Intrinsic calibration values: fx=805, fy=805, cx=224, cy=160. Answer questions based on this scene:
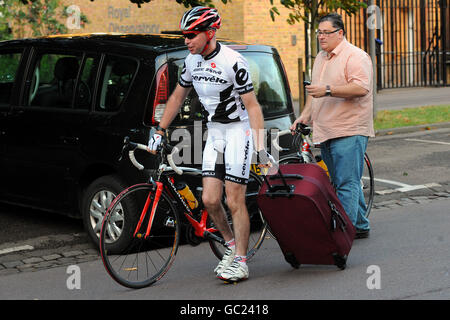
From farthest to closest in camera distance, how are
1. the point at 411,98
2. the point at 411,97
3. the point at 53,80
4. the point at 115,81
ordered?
1. the point at 411,97
2. the point at 411,98
3. the point at 53,80
4. the point at 115,81

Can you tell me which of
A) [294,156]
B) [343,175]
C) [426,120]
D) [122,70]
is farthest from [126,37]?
[426,120]

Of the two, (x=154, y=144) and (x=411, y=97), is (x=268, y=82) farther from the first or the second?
(x=411, y=97)

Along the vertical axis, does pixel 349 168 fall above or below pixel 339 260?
above

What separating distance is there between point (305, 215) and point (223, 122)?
2.76 feet

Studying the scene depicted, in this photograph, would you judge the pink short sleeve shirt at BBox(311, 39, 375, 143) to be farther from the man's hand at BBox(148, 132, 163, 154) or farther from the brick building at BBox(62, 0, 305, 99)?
the brick building at BBox(62, 0, 305, 99)

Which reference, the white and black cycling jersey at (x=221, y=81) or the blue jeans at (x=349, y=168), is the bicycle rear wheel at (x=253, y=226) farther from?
the blue jeans at (x=349, y=168)

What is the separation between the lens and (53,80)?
7164 millimetres

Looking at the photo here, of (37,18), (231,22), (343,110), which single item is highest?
(37,18)

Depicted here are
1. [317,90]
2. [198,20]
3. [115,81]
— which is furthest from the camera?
[115,81]

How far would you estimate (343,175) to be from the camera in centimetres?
661

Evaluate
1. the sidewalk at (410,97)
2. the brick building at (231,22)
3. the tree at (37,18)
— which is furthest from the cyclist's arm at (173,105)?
the brick building at (231,22)

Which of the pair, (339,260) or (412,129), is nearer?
(339,260)

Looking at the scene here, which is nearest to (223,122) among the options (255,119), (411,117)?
(255,119)

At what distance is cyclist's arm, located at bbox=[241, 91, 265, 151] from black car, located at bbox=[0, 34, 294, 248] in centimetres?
108
